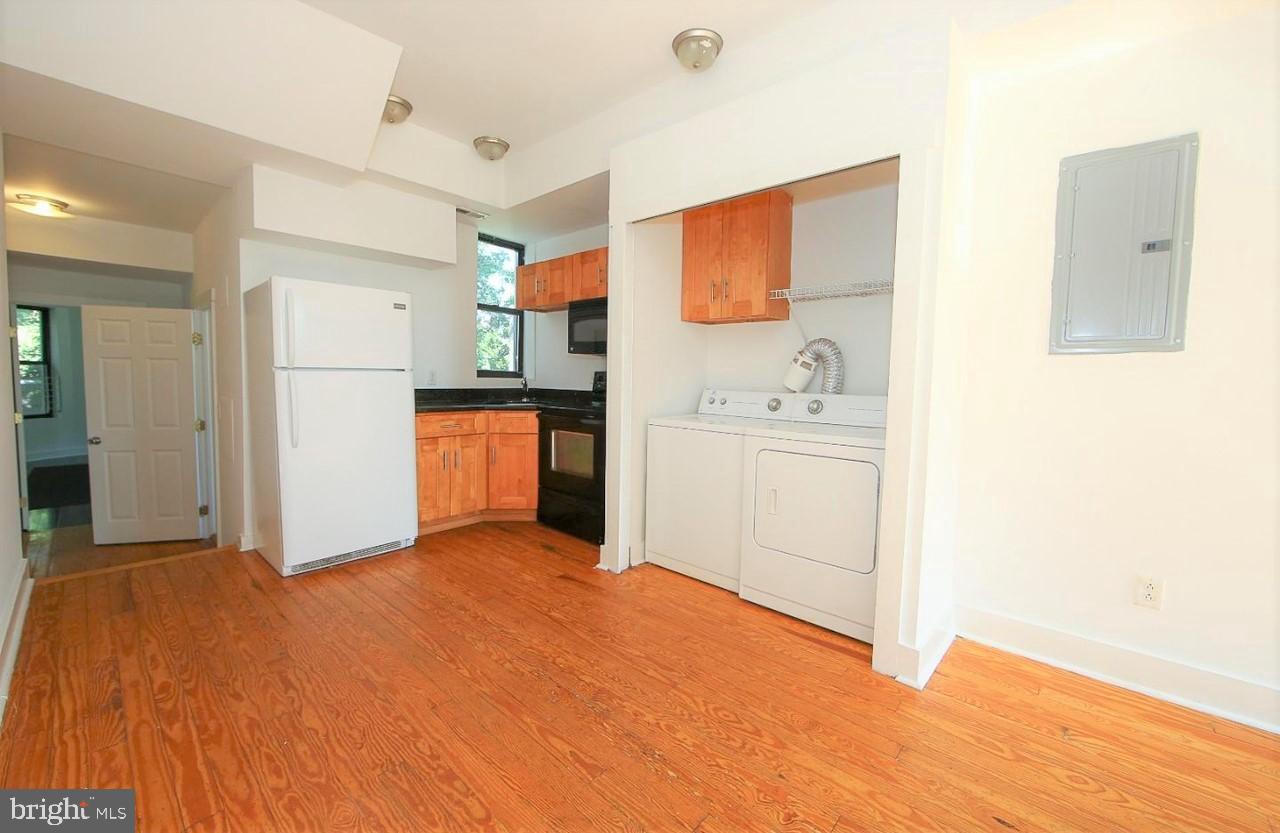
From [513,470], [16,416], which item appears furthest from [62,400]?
[513,470]

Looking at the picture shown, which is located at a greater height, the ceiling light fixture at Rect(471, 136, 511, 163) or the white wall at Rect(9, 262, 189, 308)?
the ceiling light fixture at Rect(471, 136, 511, 163)

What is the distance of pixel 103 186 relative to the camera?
11.7ft

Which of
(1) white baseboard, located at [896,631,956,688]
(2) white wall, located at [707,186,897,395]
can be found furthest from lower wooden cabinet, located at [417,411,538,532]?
(1) white baseboard, located at [896,631,956,688]

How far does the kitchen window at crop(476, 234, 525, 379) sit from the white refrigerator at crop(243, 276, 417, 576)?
1492 mm

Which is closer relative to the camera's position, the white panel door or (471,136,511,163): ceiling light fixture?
(471,136,511,163): ceiling light fixture

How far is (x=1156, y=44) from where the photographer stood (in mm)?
1828

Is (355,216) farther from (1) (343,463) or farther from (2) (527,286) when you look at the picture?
(1) (343,463)

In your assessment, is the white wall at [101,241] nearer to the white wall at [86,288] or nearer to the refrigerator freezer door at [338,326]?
the white wall at [86,288]

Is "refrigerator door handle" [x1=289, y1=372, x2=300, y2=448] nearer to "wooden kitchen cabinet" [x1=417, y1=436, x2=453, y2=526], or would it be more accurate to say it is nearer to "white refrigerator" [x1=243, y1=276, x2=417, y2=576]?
"white refrigerator" [x1=243, y1=276, x2=417, y2=576]

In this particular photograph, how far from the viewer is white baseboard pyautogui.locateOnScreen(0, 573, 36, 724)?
5.80 feet

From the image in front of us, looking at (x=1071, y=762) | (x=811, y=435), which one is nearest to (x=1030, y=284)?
(x=811, y=435)

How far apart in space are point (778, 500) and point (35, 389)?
970 centimetres

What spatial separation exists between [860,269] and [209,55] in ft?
10.8

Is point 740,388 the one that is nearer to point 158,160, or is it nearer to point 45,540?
point 158,160
